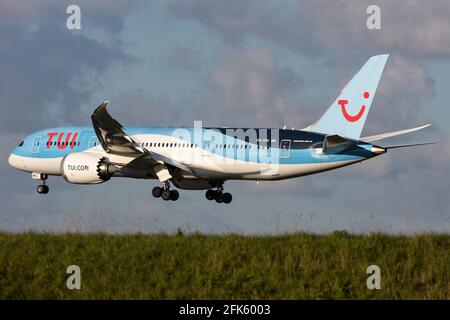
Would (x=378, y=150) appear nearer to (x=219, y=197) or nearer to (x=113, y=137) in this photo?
(x=219, y=197)

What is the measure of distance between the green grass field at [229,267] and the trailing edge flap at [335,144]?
1933 cm

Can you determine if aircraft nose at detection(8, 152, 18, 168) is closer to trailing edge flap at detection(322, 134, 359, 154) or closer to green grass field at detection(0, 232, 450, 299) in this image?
trailing edge flap at detection(322, 134, 359, 154)

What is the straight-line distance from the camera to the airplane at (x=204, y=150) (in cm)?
4794

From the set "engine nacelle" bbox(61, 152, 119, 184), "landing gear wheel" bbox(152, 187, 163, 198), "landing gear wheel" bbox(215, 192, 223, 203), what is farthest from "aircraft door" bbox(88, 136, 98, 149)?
"landing gear wheel" bbox(215, 192, 223, 203)

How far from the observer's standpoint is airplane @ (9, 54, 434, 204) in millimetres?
47938

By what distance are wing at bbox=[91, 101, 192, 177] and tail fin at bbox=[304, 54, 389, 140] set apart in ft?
28.7

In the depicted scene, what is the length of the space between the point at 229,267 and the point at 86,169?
2712 centimetres

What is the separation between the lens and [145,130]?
5356 cm

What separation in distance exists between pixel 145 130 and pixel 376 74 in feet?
44.3

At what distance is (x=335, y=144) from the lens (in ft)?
152

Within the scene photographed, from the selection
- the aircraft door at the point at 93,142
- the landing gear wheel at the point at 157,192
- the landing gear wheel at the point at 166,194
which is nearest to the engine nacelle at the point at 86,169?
the aircraft door at the point at 93,142

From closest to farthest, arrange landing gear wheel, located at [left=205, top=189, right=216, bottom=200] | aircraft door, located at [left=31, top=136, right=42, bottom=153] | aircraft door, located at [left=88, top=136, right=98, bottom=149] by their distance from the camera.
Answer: aircraft door, located at [left=88, top=136, right=98, bottom=149]
landing gear wheel, located at [left=205, top=189, right=216, bottom=200]
aircraft door, located at [left=31, top=136, right=42, bottom=153]

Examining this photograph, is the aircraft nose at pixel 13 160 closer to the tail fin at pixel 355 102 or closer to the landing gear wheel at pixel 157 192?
the landing gear wheel at pixel 157 192
